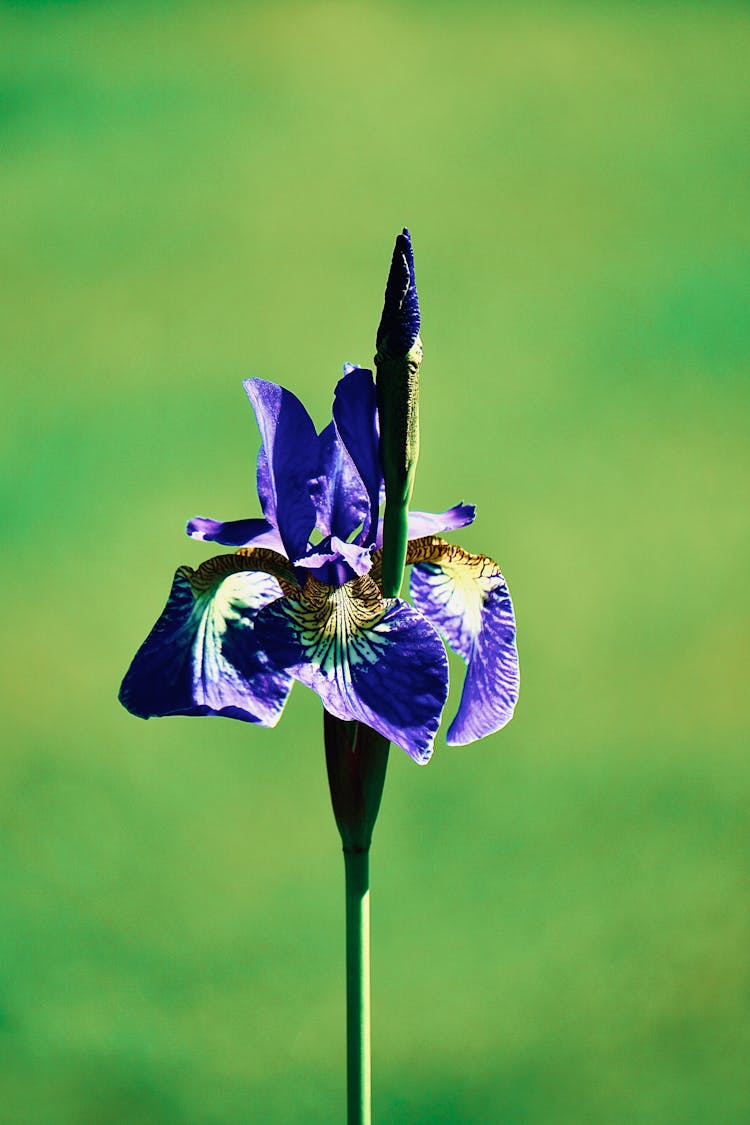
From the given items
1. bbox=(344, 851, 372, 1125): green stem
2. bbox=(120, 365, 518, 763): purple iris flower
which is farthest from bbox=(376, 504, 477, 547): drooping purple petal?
bbox=(344, 851, 372, 1125): green stem

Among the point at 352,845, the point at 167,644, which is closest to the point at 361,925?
the point at 352,845

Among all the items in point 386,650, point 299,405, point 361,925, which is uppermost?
point 299,405

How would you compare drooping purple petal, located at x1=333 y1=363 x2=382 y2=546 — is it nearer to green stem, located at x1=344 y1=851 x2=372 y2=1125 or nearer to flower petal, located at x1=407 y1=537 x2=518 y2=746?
flower petal, located at x1=407 y1=537 x2=518 y2=746

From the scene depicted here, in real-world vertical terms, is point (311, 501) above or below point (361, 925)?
above

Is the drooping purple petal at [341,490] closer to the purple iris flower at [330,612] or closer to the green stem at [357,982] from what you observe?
the purple iris flower at [330,612]

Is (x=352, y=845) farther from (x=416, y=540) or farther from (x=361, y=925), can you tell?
A: (x=416, y=540)

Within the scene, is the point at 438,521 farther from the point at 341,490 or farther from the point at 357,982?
the point at 357,982
